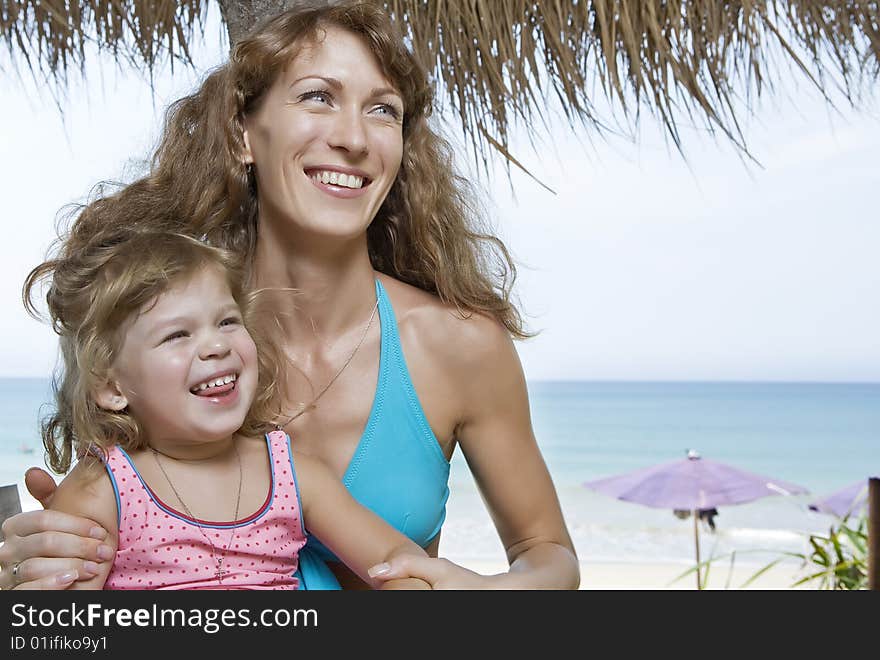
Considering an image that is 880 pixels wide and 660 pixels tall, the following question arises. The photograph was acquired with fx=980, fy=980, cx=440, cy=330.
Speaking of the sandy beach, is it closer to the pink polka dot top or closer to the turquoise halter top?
the turquoise halter top

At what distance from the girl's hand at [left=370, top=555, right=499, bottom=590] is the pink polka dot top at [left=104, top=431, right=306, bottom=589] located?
0.63 ft

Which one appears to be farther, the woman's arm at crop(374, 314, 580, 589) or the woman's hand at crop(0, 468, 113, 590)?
the woman's arm at crop(374, 314, 580, 589)

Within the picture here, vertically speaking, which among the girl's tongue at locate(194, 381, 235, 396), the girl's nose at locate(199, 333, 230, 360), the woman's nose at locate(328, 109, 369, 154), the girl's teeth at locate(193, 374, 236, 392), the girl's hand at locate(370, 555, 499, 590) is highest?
the woman's nose at locate(328, 109, 369, 154)

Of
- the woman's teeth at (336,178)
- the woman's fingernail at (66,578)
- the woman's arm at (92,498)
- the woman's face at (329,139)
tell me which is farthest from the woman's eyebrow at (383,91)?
the woman's fingernail at (66,578)

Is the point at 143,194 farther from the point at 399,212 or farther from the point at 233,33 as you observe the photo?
the point at 233,33

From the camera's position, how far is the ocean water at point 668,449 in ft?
46.0

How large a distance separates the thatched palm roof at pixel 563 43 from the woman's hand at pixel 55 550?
4.29ft

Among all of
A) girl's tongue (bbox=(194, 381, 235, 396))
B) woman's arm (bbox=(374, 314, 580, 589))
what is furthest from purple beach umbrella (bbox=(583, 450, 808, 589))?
girl's tongue (bbox=(194, 381, 235, 396))

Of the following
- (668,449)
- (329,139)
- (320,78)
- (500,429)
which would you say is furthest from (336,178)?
(668,449)

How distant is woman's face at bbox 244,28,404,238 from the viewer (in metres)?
1.61

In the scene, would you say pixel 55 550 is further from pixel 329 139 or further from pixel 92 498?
pixel 329 139

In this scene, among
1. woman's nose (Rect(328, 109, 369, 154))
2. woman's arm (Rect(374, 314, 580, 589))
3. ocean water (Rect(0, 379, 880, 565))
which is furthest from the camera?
ocean water (Rect(0, 379, 880, 565))
